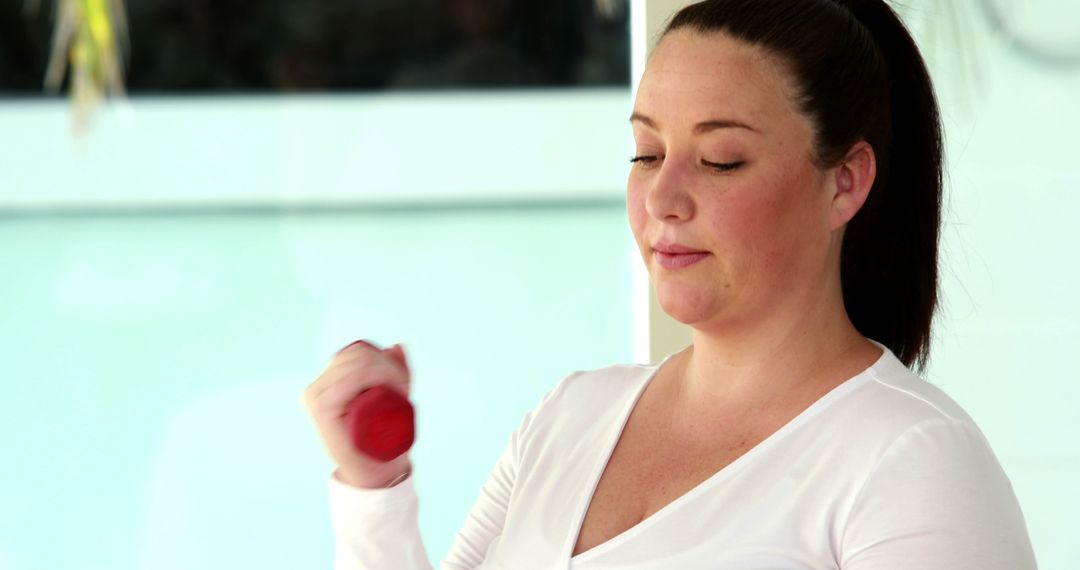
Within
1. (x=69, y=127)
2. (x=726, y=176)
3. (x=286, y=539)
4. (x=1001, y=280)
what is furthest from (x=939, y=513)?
(x=69, y=127)

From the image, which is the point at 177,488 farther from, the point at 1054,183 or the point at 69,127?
the point at 1054,183

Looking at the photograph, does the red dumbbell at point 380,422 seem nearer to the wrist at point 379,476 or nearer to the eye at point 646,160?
the wrist at point 379,476

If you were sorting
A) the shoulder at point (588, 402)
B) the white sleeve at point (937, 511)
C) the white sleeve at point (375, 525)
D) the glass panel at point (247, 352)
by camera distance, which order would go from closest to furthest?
the white sleeve at point (937, 511), the white sleeve at point (375, 525), the shoulder at point (588, 402), the glass panel at point (247, 352)

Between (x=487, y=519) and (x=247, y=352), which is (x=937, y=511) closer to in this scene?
(x=487, y=519)

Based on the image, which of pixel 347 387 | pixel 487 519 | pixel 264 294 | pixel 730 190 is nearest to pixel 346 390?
pixel 347 387

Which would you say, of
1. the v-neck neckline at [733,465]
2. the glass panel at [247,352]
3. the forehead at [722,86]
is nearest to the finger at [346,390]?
the v-neck neckline at [733,465]

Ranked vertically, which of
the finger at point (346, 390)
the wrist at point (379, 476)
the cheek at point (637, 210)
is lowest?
the wrist at point (379, 476)

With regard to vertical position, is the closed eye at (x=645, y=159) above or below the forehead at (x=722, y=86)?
Answer: below

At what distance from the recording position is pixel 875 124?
1258 millimetres

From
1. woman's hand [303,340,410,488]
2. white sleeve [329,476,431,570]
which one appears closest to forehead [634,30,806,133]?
woman's hand [303,340,410,488]

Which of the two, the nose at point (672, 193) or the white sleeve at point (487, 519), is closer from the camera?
the nose at point (672, 193)

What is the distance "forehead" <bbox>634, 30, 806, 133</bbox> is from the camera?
3.95ft

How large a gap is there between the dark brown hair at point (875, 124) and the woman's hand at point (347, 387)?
17.6 inches

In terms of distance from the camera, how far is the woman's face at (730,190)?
1198mm
